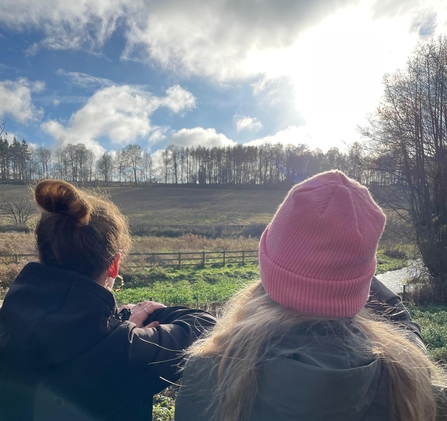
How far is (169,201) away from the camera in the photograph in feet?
182

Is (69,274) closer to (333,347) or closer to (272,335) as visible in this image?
(272,335)

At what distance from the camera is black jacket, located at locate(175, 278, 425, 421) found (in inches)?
42.0

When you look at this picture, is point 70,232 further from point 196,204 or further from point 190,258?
point 196,204

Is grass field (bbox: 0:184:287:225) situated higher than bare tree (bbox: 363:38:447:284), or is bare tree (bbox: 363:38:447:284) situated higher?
bare tree (bbox: 363:38:447:284)

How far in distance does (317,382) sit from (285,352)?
0.42 ft

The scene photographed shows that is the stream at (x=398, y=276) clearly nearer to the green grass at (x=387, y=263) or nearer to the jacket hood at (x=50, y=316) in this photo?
the green grass at (x=387, y=263)

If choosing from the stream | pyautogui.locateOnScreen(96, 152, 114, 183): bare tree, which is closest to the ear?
the stream

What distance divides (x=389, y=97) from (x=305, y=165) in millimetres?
52702

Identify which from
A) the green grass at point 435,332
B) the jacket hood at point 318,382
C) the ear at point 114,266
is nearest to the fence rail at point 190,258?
the green grass at point 435,332

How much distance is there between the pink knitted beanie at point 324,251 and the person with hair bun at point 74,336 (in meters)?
0.71

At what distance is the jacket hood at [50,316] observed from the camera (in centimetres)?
146

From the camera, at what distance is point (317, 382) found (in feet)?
3.46

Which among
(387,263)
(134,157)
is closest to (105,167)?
(134,157)

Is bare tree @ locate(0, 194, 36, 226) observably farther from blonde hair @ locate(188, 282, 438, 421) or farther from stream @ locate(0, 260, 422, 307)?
blonde hair @ locate(188, 282, 438, 421)
